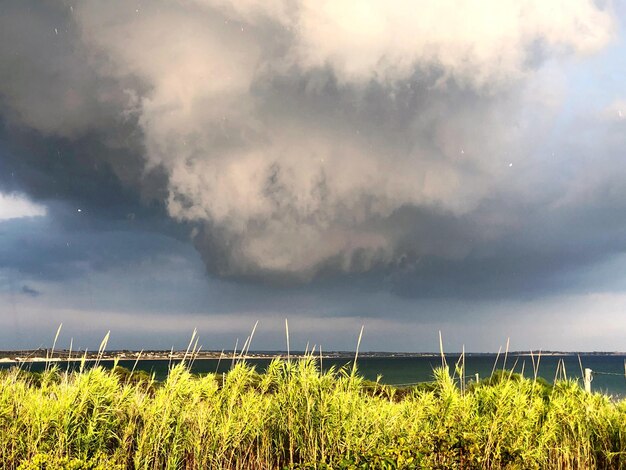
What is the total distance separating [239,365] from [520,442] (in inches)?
178

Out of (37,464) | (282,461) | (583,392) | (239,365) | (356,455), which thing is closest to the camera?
(37,464)

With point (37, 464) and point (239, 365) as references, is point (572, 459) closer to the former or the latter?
point (239, 365)

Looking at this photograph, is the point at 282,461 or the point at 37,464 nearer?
the point at 37,464

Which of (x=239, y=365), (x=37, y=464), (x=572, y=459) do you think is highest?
(x=239, y=365)

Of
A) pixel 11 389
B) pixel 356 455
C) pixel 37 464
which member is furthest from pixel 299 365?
pixel 11 389

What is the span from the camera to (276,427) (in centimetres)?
750

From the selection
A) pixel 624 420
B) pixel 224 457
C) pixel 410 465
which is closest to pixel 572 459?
pixel 624 420

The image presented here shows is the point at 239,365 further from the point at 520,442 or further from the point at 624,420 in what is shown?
the point at 624,420

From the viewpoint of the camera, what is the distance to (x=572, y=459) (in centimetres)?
798

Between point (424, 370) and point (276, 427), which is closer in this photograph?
point (276, 427)

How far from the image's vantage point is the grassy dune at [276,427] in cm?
662

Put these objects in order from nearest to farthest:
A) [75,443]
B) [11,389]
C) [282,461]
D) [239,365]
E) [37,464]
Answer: [37,464], [75,443], [282,461], [11,389], [239,365]

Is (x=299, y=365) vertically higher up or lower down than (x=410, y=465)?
higher up

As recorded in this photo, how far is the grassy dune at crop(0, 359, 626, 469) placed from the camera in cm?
662
